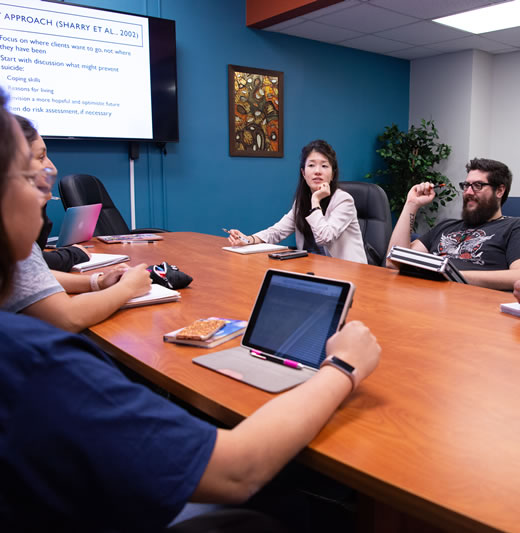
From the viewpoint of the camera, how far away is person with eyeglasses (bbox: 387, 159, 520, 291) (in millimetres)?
2324

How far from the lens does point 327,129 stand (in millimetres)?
5266

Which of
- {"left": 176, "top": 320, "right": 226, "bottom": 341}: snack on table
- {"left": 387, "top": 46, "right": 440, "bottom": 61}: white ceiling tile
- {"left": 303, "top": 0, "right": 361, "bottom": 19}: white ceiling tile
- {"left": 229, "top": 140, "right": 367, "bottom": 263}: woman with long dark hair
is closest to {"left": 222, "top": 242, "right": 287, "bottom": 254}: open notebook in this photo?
{"left": 229, "top": 140, "right": 367, "bottom": 263}: woman with long dark hair

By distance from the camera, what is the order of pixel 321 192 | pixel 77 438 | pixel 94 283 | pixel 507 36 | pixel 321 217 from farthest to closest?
pixel 507 36
pixel 321 192
pixel 321 217
pixel 94 283
pixel 77 438

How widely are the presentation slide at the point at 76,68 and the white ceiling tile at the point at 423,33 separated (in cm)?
248

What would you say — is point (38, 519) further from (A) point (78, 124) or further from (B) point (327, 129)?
(B) point (327, 129)

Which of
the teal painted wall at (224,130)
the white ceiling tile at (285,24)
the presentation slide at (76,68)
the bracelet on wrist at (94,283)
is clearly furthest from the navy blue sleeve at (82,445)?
the white ceiling tile at (285,24)

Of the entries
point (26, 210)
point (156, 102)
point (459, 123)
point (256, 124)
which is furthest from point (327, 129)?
point (26, 210)

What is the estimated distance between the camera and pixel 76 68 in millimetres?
3455

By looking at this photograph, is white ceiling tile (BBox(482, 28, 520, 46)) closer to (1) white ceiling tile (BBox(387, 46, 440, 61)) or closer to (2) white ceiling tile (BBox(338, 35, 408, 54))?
(1) white ceiling tile (BBox(387, 46, 440, 61))

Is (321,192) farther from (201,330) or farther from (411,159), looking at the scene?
(411,159)

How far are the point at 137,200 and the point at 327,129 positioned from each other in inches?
91.2

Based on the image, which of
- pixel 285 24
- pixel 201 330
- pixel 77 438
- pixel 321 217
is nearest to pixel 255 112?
pixel 285 24

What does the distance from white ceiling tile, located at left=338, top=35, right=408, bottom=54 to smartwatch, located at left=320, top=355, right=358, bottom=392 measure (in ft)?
15.9

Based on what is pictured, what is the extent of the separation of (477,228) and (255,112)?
277cm
